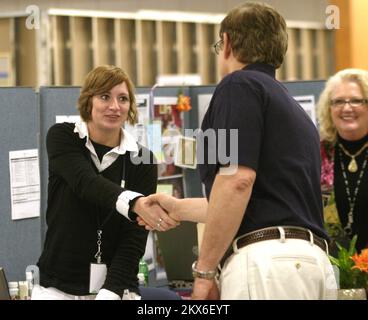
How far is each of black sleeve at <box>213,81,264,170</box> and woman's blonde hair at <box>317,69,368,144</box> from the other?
1.35 m

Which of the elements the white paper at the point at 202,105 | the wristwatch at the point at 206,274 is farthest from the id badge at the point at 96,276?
the white paper at the point at 202,105

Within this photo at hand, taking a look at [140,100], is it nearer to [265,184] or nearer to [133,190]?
[133,190]

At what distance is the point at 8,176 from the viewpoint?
2773 mm

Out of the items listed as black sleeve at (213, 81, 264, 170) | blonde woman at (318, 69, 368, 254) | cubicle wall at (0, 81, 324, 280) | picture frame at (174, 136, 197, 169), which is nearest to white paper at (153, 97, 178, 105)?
picture frame at (174, 136, 197, 169)

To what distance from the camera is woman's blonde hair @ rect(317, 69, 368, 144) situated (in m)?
2.84

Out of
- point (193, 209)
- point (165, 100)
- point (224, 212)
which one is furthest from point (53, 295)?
point (165, 100)

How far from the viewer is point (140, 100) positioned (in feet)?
A: 10.5

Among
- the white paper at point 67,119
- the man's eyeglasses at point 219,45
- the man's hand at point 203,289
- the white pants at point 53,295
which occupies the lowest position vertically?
the white pants at point 53,295

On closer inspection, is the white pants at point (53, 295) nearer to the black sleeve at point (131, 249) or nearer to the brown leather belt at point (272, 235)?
the black sleeve at point (131, 249)

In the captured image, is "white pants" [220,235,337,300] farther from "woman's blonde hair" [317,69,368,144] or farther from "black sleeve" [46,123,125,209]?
"woman's blonde hair" [317,69,368,144]

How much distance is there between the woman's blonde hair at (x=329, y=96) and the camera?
2.84 metres

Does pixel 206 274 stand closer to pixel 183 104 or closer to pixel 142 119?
pixel 142 119

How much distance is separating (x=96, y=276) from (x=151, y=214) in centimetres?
24
